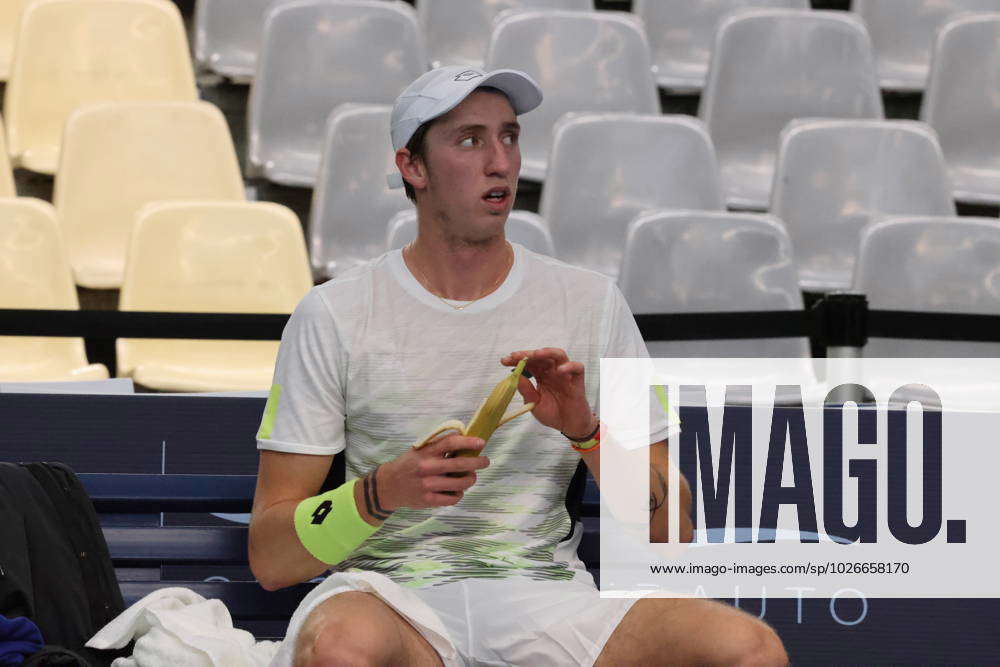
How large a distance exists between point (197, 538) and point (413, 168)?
0.75 m

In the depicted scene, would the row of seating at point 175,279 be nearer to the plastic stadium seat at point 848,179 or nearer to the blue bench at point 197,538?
the blue bench at point 197,538

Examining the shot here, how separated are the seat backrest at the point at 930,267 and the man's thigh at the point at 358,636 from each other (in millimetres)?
2365

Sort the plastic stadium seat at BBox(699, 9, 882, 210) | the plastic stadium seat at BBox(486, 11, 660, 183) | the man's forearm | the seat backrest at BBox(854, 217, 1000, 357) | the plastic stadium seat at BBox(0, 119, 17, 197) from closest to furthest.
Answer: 1. the man's forearm
2. the seat backrest at BBox(854, 217, 1000, 357)
3. the plastic stadium seat at BBox(0, 119, 17, 197)
4. the plastic stadium seat at BBox(486, 11, 660, 183)
5. the plastic stadium seat at BBox(699, 9, 882, 210)

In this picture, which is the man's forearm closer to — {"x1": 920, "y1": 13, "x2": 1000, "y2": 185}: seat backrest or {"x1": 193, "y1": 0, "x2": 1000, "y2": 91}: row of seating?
{"x1": 193, "y1": 0, "x2": 1000, "y2": 91}: row of seating

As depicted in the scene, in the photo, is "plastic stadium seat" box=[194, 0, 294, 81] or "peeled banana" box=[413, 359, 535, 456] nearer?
"peeled banana" box=[413, 359, 535, 456]

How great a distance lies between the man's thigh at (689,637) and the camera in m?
2.14

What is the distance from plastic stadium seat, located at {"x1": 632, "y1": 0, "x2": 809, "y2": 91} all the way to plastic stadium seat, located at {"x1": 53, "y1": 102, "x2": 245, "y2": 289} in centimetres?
182

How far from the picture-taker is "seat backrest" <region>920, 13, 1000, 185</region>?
538cm

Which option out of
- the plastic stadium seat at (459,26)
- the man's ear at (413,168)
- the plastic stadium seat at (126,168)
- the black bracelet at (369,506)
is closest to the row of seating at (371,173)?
the plastic stadium seat at (126,168)

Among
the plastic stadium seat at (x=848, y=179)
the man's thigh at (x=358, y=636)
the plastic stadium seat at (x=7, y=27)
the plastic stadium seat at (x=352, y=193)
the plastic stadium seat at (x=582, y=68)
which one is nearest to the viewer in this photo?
the man's thigh at (x=358, y=636)

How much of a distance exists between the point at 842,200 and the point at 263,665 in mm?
3014

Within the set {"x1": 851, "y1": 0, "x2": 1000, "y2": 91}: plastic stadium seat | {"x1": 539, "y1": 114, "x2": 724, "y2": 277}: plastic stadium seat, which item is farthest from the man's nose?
{"x1": 851, "y1": 0, "x2": 1000, "y2": 91}: plastic stadium seat

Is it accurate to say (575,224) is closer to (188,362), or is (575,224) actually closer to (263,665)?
(188,362)

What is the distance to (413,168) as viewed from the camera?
2521 mm
